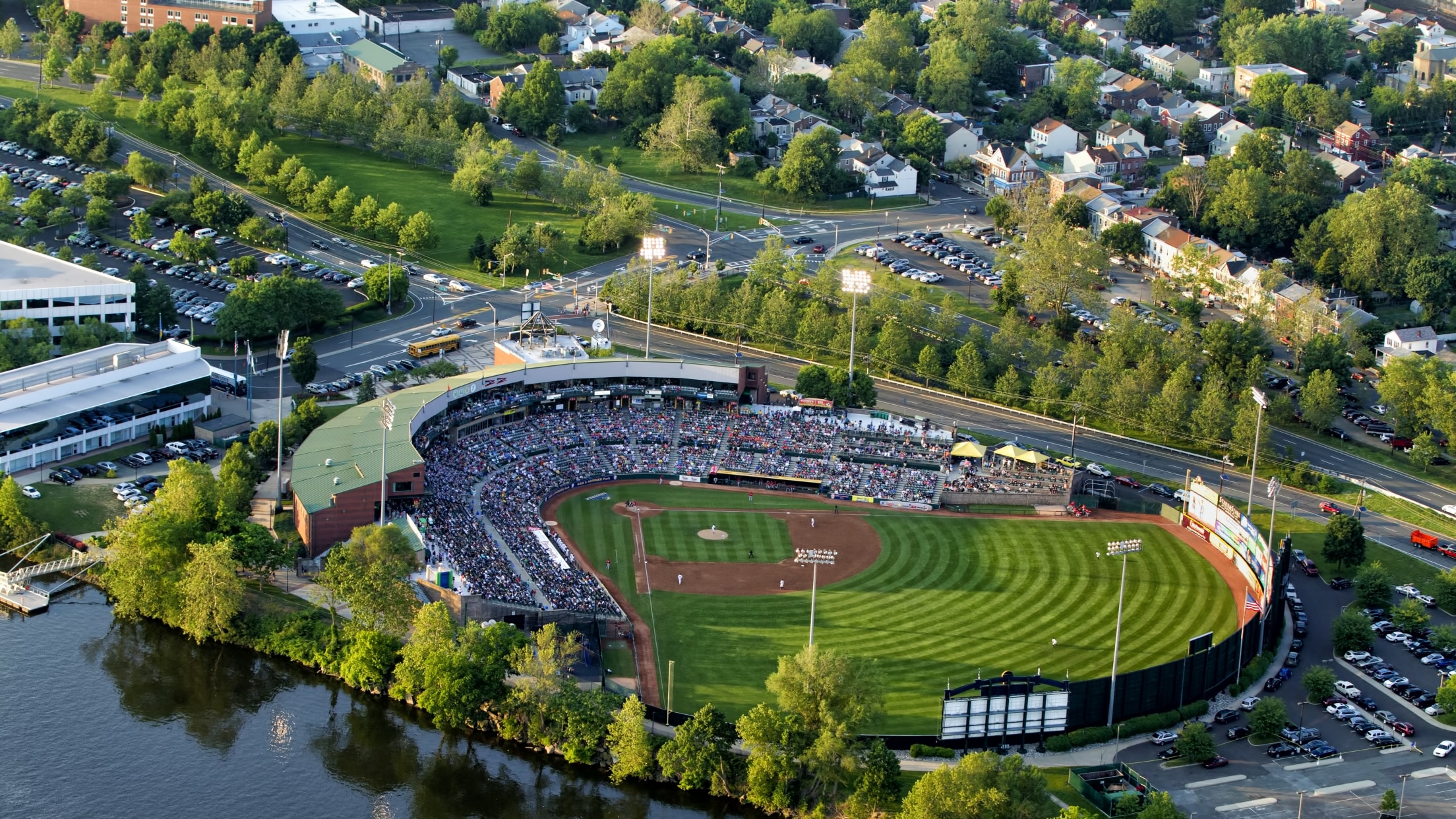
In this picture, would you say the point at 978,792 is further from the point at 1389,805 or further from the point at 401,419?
the point at 401,419

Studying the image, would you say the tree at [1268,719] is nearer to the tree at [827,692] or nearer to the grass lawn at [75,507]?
the tree at [827,692]

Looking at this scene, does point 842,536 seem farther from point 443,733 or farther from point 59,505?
point 59,505

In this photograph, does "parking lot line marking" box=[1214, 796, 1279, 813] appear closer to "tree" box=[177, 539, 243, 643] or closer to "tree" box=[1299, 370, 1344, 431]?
"tree" box=[177, 539, 243, 643]

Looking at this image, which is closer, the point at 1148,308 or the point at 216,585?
the point at 216,585

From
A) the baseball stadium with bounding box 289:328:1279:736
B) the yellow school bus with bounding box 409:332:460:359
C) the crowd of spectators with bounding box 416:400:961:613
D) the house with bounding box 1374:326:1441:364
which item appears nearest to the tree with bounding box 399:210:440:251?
the yellow school bus with bounding box 409:332:460:359

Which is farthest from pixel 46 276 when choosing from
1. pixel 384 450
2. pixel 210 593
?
pixel 210 593

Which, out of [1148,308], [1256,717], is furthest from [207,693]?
Result: [1148,308]
